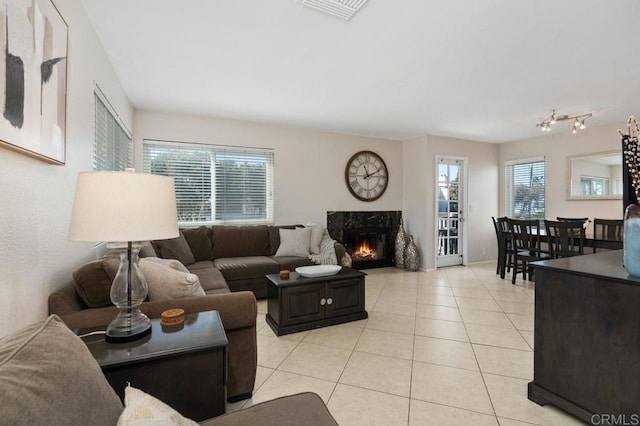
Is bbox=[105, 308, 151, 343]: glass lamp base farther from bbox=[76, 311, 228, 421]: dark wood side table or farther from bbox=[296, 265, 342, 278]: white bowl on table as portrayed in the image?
bbox=[296, 265, 342, 278]: white bowl on table

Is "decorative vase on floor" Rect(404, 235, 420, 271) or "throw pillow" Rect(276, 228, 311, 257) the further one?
"decorative vase on floor" Rect(404, 235, 420, 271)

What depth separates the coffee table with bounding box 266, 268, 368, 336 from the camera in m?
2.73

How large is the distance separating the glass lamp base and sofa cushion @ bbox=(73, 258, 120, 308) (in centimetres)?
32

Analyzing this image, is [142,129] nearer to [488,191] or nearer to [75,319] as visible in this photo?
[75,319]

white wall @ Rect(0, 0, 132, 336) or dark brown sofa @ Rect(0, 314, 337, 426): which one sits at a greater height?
white wall @ Rect(0, 0, 132, 336)

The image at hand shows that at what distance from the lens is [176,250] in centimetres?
343

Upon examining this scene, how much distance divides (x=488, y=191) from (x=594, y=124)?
6.22 feet

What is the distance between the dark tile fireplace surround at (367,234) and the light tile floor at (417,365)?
1.79m

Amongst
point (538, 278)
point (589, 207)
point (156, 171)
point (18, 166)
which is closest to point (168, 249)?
point (156, 171)

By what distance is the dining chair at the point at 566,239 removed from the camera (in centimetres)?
367

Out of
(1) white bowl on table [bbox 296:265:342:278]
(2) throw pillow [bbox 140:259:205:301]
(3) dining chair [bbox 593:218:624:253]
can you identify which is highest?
(3) dining chair [bbox 593:218:624:253]

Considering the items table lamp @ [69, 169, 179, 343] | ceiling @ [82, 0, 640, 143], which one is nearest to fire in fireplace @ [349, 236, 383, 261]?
ceiling @ [82, 0, 640, 143]

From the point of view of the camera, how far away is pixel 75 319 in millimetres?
1453

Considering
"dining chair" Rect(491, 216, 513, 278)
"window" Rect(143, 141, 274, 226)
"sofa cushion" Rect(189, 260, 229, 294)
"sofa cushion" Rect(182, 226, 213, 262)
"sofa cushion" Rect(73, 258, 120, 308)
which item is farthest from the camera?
"dining chair" Rect(491, 216, 513, 278)
